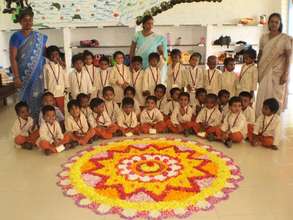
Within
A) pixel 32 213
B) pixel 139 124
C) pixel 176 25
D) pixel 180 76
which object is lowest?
pixel 32 213

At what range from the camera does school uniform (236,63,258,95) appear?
4578 mm

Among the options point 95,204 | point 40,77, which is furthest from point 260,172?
point 40,77

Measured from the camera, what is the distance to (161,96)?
482 centimetres

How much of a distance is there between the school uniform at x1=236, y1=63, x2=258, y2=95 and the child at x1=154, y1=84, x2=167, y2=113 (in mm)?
1052

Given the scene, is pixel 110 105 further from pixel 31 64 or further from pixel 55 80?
pixel 31 64

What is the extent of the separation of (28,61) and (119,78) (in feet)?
4.18

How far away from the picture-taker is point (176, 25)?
7254mm

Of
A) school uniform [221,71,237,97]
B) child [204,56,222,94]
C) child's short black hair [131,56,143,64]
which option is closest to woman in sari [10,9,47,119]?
child's short black hair [131,56,143,64]

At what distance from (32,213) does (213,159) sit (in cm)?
188

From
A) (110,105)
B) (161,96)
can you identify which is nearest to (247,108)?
(161,96)

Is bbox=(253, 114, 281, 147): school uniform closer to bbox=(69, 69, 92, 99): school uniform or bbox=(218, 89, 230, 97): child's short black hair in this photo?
bbox=(218, 89, 230, 97): child's short black hair

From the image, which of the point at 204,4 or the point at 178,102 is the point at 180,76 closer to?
the point at 178,102

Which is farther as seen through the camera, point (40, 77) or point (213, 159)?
point (40, 77)

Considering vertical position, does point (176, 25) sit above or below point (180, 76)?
above
